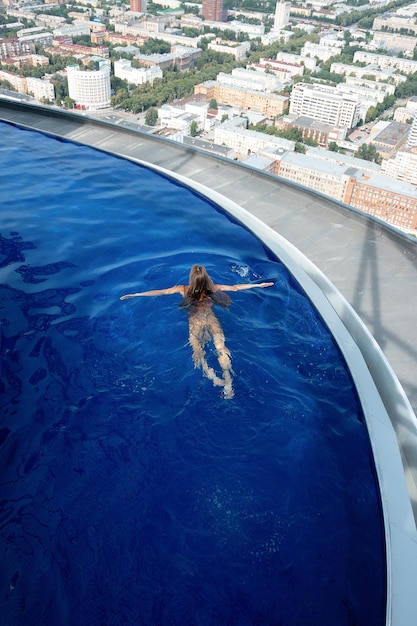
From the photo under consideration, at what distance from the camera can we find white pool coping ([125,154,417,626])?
2288mm

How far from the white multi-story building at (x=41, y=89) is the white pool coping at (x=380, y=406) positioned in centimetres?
3382

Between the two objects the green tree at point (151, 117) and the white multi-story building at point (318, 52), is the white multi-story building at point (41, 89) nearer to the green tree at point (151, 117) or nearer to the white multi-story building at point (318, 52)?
the green tree at point (151, 117)

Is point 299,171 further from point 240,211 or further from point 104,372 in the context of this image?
point 104,372

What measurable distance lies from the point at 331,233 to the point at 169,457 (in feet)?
10.2

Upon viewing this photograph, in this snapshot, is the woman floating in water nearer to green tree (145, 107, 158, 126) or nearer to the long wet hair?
the long wet hair

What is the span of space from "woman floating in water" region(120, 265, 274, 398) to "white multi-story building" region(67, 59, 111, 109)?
33650 mm

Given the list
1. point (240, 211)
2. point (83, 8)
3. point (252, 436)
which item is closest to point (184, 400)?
point (252, 436)

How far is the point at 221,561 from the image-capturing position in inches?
94.3

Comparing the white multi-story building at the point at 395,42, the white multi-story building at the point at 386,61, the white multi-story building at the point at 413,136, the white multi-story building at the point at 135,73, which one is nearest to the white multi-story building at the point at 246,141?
the white multi-story building at the point at 413,136

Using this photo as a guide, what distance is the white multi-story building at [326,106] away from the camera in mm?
33812

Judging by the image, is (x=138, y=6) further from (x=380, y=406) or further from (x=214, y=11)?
(x=380, y=406)

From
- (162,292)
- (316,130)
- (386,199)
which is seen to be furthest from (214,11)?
(162,292)

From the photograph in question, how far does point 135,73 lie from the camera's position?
37281mm

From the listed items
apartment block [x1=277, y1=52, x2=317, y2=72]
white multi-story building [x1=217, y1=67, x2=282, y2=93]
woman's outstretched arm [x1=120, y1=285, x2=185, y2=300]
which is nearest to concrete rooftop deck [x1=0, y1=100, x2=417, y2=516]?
woman's outstretched arm [x1=120, y1=285, x2=185, y2=300]
